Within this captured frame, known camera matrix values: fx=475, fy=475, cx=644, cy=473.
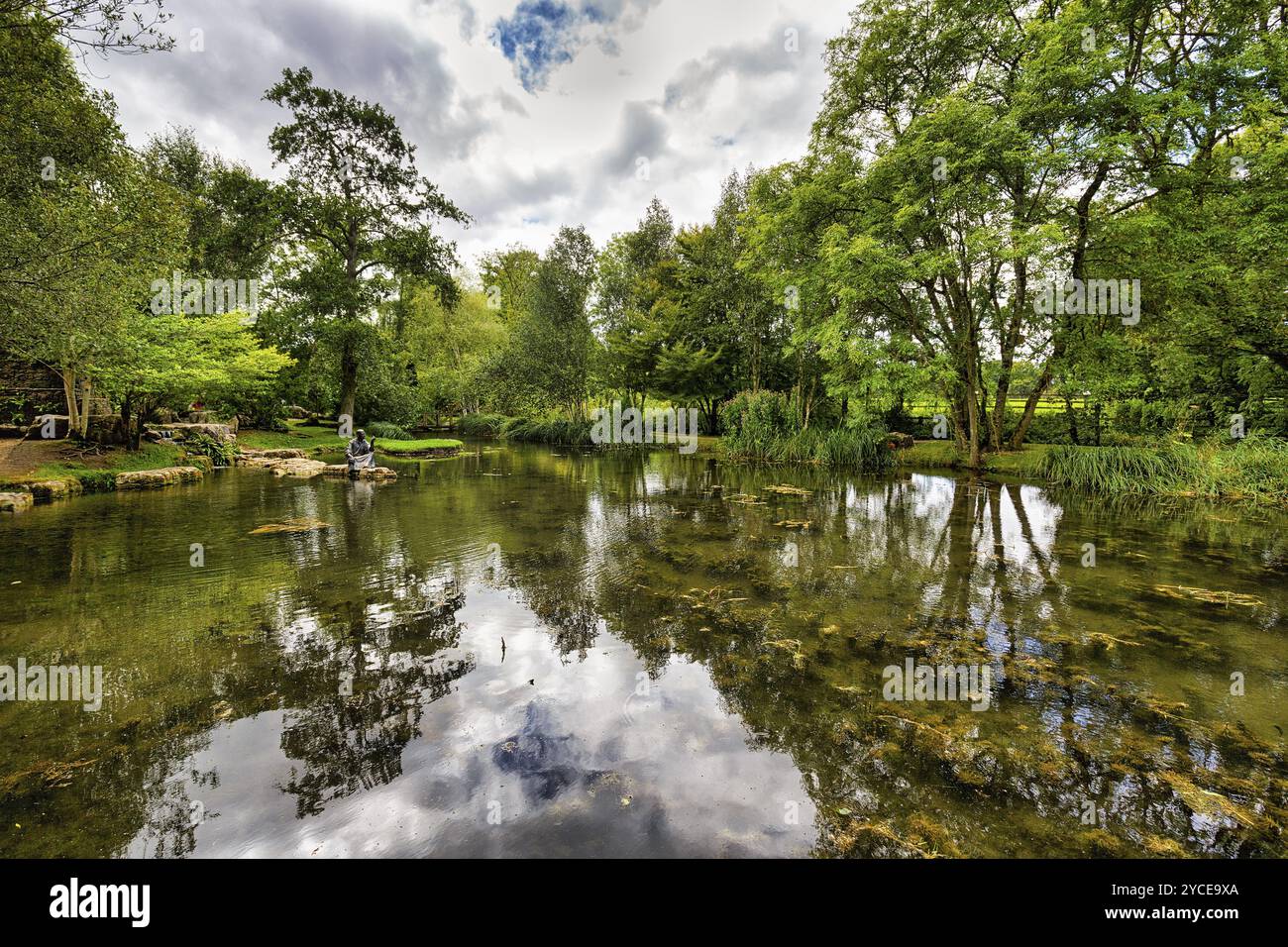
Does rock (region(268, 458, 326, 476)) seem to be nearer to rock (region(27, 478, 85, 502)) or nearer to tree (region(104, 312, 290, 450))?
tree (region(104, 312, 290, 450))

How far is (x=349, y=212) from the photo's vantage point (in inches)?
838

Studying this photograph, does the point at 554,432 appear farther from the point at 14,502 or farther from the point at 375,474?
the point at 14,502

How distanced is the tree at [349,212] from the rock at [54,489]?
12.6 m

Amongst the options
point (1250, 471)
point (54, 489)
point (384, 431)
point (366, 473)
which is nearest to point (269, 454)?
point (366, 473)

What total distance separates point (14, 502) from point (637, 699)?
12.8 meters

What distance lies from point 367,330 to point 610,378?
1201 cm

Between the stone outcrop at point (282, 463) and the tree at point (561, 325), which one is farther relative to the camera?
the tree at point (561, 325)

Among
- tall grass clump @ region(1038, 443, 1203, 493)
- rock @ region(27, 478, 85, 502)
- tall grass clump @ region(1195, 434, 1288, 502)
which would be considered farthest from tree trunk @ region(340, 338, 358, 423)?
tall grass clump @ region(1195, 434, 1288, 502)

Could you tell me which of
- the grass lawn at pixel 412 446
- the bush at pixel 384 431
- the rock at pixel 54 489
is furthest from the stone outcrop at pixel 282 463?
the bush at pixel 384 431

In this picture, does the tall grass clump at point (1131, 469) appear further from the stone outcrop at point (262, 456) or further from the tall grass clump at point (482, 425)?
the tall grass clump at point (482, 425)

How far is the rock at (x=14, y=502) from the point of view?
28.2ft

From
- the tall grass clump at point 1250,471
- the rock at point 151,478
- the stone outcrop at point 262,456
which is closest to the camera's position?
the tall grass clump at point 1250,471
